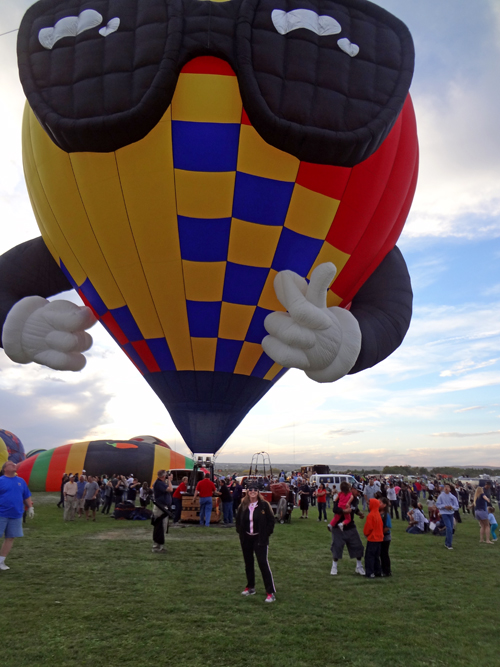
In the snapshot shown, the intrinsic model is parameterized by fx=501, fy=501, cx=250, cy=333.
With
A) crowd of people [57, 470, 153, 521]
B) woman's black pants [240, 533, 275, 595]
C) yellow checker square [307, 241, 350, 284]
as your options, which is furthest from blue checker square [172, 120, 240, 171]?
crowd of people [57, 470, 153, 521]

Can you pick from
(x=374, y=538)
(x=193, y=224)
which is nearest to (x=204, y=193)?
(x=193, y=224)

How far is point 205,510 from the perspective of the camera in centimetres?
955

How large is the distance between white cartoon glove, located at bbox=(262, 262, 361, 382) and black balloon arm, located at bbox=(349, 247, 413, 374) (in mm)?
753

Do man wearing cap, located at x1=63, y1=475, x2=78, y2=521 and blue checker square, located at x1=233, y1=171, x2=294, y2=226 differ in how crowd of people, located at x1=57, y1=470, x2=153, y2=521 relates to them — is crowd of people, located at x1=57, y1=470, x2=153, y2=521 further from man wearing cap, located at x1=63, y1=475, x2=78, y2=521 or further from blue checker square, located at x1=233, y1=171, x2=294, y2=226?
blue checker square, located at x1=233, y1=171, x2=294, y2=226

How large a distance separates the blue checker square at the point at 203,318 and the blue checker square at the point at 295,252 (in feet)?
4.08

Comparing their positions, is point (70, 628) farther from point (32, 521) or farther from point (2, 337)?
point (32, 521)

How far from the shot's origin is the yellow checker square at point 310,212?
23.6 feet

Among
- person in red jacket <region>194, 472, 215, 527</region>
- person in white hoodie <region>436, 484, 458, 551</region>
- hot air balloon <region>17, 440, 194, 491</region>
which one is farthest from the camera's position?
hot air balloon <region>17, 440, 194, 491</region>

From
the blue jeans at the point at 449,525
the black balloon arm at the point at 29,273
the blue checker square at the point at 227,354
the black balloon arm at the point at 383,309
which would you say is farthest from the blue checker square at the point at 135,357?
the blue jeans at the point at 449,525

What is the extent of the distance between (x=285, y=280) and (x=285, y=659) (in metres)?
4.80

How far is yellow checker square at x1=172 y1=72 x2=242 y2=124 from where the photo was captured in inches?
258

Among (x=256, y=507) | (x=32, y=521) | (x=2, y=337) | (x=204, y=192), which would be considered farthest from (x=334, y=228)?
(x=32, y=521)

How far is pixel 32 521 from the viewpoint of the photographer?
33.0ft

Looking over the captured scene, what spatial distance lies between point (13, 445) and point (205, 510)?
17.4 metres
